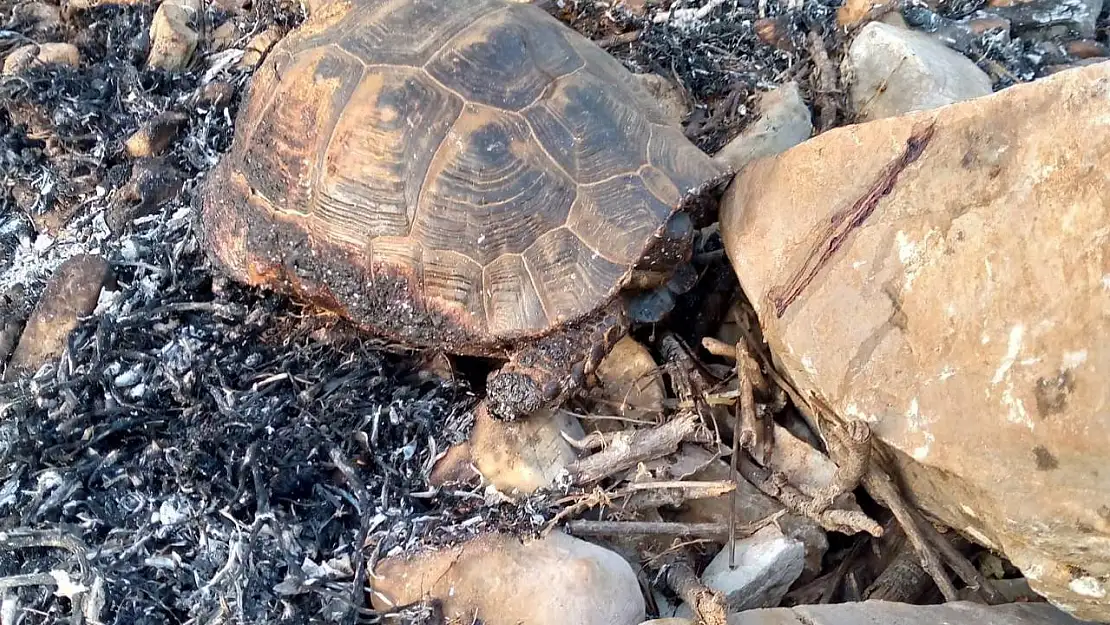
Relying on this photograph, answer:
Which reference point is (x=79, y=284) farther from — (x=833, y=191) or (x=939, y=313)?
(x=939, y=313)

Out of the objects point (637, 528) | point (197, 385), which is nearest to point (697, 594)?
point (637, 528)

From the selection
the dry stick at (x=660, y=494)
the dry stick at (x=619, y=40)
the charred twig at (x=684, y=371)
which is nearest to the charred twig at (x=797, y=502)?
the dry stick at (x=660, y=494)

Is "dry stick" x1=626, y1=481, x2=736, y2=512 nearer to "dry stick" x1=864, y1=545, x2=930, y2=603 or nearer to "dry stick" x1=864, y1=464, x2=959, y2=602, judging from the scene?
"dry stick" x1=864, y1=464, x2=959, y2=602

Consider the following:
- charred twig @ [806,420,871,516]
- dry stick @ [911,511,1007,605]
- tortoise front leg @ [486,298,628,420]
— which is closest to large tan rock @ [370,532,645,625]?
tortoise front leg @ [486,298,628,420]

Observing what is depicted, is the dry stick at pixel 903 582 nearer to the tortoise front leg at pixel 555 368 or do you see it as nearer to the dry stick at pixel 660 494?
the dry stick at pixel 660 494

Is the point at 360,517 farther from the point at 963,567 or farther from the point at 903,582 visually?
the point at 963,567

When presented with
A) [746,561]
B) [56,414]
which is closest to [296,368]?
[56,414]
